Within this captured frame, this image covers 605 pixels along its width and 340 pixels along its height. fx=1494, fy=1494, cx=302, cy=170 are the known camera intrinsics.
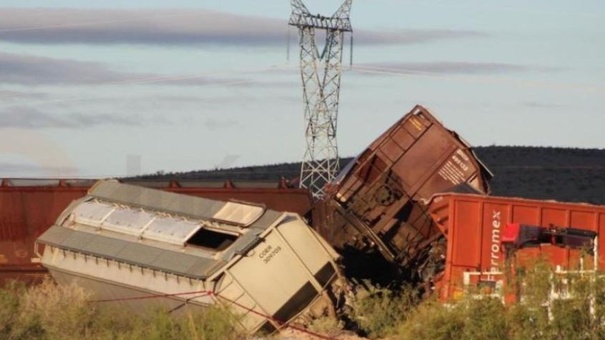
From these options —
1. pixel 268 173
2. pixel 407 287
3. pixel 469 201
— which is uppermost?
pixel 469 201

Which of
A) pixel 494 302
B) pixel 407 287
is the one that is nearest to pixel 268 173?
pixel 407 287

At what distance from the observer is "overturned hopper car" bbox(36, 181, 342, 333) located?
25062mm

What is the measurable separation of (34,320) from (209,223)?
3704 millimetres

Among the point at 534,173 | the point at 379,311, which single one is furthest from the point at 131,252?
the point at 534,173

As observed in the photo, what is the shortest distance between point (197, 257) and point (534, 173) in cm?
5091

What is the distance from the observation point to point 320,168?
47.5 metres

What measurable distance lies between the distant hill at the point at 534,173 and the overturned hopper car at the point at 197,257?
3112 centimetres

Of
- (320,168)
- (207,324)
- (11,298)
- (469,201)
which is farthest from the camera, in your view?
(320,168)

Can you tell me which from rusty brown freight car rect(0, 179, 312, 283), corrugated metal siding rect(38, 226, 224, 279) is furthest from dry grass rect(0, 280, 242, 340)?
rusty brown freight car rect(0, 179, 312, 283)

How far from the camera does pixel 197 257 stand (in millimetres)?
25594

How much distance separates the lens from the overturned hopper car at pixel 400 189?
1120 inches

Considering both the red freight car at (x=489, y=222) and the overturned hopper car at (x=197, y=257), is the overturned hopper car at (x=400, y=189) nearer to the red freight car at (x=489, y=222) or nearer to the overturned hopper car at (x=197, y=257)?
the red freight car at (x=489, y=222)

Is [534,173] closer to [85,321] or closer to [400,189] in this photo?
[400,189]

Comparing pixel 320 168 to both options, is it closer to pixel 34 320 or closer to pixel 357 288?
pixel 357 288
